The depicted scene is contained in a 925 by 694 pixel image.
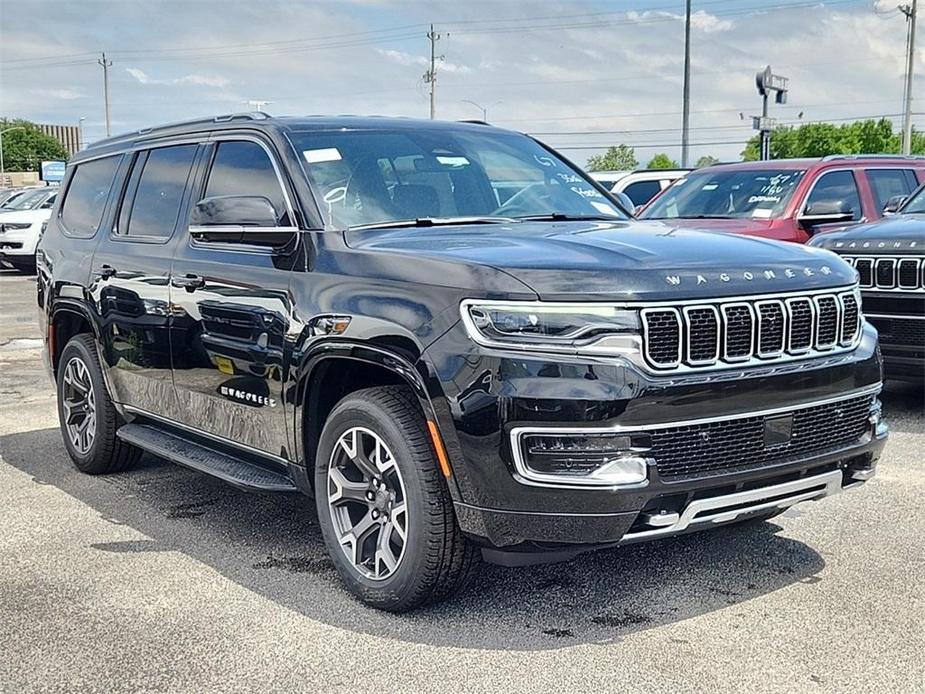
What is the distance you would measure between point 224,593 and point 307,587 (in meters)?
0.33

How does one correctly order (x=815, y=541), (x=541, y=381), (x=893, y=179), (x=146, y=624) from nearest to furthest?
(x=541, y=381) < (x=146, y=624) < (x=815, y=541) < (x=893, y=179)

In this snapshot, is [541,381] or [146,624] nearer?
[541,381]

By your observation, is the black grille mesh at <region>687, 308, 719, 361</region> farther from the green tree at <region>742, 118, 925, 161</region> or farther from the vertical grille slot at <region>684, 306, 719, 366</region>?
the green tree at <region>742, 118, 925, 161</region>

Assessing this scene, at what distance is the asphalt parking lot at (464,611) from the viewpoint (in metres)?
3.54

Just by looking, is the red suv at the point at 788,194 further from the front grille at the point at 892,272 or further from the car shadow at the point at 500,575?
the car shadow at the point at 500,575

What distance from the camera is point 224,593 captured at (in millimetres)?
4344

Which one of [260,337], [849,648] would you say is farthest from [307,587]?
[849,648]

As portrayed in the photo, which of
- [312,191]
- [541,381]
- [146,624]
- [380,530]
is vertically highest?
[312,191]

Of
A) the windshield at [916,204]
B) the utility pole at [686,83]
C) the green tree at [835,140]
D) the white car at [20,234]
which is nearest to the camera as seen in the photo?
the windshield at [916,204]

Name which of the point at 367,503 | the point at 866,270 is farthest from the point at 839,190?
→ the point at 367,503

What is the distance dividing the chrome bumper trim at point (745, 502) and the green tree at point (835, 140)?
266ft

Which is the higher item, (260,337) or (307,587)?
(260,337)

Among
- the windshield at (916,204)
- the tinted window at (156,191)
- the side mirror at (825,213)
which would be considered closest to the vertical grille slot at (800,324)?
the tinted window at (156,191)

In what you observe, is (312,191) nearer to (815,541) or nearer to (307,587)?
(307,587)
